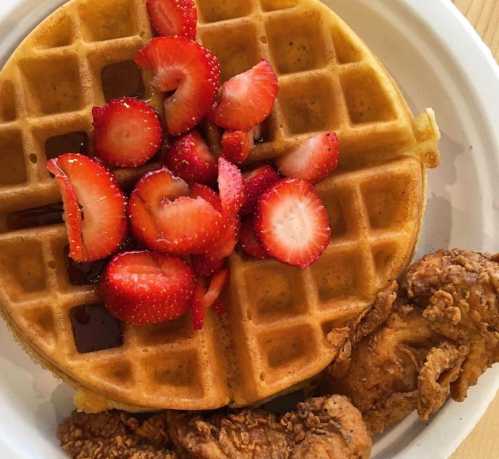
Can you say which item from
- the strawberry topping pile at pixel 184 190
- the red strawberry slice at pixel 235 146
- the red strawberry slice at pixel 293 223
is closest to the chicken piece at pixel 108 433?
the strawberry topping pile at pixel 184 190

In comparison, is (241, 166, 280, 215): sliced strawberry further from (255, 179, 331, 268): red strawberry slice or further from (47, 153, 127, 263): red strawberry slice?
(47, 153, 127, 263): red strawberry slice

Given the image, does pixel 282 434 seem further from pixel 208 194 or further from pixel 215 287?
pixel 208 194

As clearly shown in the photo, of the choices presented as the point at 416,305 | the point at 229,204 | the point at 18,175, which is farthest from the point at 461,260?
the point at 18,175

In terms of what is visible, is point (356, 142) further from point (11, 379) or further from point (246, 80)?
point (11, 379)

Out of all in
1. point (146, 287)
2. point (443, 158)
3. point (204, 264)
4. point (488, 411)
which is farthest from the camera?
point (488, 411)

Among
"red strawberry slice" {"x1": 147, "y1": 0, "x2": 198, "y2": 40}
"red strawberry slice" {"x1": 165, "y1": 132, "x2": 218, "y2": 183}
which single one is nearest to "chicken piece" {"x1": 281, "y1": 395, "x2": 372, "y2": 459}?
"red strawberry slice" {"x1": 165, "y1": 132, "x2": 218, "y2": 183}

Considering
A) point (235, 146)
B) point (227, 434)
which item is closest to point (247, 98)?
point (235, 146)
